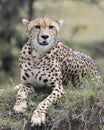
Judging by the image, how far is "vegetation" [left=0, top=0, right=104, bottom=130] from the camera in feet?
24.6

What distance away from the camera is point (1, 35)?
23.2m

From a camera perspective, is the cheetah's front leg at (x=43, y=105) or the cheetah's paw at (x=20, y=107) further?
the cheetah's paw at (x=20, y=107)

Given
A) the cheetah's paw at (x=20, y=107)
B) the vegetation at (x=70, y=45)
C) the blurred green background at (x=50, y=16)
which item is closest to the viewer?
the vegetation at (x=70, y=45)

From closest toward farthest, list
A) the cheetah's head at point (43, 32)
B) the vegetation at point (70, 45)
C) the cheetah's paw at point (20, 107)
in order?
the vegetation at point (70, 45) → the cheetah's paw at point (20, 107) → the cheetah's head at point (43, 32)

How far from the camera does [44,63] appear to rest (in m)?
8.20

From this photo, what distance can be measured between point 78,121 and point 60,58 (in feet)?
4.01

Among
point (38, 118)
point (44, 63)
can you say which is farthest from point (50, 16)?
point (38, 118)

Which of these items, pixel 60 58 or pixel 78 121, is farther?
pixel 60 58

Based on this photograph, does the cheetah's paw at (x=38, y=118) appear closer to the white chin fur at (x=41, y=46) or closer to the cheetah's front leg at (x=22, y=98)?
the cheetah's front leg at (x=22, y=98)

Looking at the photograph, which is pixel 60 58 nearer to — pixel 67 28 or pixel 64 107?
pixel 64 107

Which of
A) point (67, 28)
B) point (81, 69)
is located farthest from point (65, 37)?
point (81, 69)

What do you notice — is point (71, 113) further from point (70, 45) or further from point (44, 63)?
point (70, 45)

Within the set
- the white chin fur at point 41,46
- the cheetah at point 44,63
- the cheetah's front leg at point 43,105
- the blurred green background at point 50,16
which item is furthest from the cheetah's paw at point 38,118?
the blurred green background at point 50,16

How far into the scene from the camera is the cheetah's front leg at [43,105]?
7.39 m
